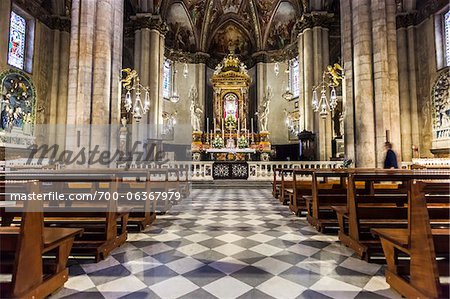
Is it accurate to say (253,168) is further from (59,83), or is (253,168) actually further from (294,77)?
(59,83)

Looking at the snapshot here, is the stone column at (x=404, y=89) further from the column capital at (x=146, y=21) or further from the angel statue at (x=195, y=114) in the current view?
the column capital at (x=146, y=21)

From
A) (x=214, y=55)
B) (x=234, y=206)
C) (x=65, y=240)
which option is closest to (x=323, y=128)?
(x=234, y=206)

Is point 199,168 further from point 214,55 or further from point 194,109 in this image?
point 214,55

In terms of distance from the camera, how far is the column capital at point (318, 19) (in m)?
16.4

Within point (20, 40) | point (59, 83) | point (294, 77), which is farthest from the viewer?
point (294, 77)

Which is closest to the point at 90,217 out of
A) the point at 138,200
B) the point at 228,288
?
the point at 138,200

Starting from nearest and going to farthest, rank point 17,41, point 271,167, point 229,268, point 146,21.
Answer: point 229,268
point 271,167
point 17,41
point 146,21

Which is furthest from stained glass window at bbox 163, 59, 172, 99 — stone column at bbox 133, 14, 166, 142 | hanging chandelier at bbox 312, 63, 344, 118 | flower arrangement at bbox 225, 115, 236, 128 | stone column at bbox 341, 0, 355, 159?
stone column at bbox 341, 0, 355, 159

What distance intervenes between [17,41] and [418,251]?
56.7ft

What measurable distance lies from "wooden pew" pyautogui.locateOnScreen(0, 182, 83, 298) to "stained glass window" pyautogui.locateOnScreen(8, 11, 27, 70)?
14214 millimetres

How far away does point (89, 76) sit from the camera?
360 inches

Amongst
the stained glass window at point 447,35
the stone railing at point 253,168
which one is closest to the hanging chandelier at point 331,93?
the stone railing at point 253,168

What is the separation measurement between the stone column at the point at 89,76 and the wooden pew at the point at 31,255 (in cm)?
713

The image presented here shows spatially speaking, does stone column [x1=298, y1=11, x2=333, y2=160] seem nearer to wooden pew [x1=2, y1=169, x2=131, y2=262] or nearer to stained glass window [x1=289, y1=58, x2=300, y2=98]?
stained glass window [x1=289, y1=58, x2=300, y2=98]
